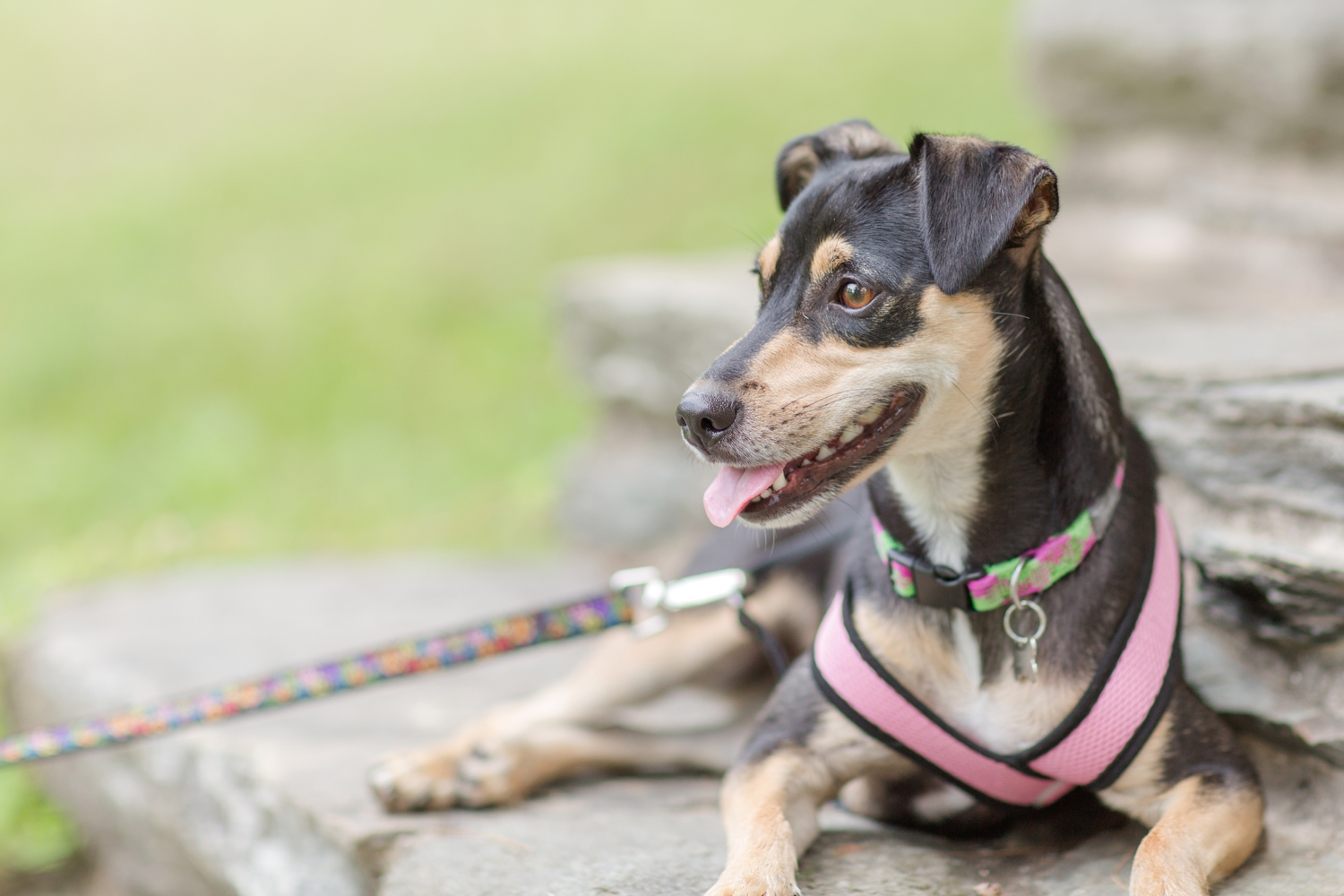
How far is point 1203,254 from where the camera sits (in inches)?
179

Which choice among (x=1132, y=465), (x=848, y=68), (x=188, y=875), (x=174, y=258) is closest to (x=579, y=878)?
(x=1132, y=465)

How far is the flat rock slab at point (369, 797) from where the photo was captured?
7.26ft

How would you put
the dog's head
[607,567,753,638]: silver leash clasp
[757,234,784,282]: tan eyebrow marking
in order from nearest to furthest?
1. the dog's head
2. [757,234,784,282]: tan eyebrow marking
3. [607,567,753,638]: silver leash clasp

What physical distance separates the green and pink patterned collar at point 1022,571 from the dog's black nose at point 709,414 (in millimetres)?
471

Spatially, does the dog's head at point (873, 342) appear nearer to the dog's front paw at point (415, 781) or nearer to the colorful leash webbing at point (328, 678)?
the colorful leash webbing at point (328, 678)

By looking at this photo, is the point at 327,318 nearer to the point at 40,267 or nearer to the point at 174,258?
the point at 174,258

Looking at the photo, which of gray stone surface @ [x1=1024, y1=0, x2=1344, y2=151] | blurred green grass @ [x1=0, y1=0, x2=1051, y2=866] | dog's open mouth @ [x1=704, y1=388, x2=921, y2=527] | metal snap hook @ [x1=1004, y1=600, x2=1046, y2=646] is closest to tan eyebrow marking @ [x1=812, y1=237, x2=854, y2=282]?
dog's open mouth @ [x1=704, y1=388, x2=921, y2=527]

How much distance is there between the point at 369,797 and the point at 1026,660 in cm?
154

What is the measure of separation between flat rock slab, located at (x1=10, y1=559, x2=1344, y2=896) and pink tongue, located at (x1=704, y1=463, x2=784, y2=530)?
2.19 ft

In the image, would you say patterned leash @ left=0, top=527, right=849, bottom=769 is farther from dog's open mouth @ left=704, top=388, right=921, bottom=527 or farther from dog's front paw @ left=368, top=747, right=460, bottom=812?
dog's open mouth @ left=704, top=388, right=921, bottom=527

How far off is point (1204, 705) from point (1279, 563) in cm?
36

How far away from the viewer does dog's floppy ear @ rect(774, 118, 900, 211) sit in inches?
101

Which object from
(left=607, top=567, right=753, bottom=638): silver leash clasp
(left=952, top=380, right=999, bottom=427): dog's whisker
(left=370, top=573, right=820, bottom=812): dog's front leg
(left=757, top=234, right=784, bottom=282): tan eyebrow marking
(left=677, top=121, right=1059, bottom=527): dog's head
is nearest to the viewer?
(left=677, top=121, right=1059, bottom=527): dog's head

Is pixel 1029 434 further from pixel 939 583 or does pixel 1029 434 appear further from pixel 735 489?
pixel 735 489
